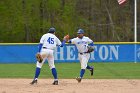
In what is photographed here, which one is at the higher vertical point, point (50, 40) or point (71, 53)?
point (50, 40)

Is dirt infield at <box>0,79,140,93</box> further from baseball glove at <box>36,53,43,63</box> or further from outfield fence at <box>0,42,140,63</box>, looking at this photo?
outfield fence at <box>0,42,140,63</box>

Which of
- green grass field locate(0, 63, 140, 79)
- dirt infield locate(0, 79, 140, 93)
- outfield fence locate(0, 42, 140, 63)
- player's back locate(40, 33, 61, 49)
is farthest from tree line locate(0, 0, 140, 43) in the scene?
dirt infield locate(0, 79, 140, 93)

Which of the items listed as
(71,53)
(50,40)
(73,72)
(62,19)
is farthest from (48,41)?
(62,19)

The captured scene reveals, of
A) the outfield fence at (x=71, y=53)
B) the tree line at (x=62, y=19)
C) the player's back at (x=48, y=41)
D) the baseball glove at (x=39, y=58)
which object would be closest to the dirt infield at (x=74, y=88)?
the baseball glove at (x=39, y=58)

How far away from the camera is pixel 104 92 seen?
13578 mm

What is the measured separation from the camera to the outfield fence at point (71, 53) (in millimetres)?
29000

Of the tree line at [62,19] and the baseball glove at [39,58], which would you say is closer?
the baseball glove at [39,58]

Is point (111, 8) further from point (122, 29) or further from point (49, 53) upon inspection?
point (49, 53)

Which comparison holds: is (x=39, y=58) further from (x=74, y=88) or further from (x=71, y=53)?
(x=71, y=53)

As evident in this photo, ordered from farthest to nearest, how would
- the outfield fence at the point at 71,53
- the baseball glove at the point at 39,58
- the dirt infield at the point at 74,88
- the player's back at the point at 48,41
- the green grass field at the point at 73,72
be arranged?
the outfield fence at the point at 71,53, the green grass field at the point at 73,72, the player's back at the point at 48,41, the baseball glove at the point at 39,58, the dirt infield at the point at 74,88

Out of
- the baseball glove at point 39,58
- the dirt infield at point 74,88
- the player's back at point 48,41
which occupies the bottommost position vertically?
the dirt infield at point 74,88

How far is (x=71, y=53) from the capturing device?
96.0 ft

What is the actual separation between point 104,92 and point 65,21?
30319 millimetres

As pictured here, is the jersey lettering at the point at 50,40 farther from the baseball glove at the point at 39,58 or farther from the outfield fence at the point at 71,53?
the outfield fence at the point at 71,53
